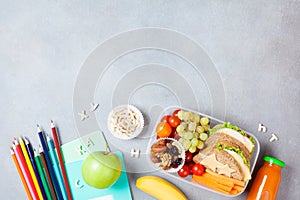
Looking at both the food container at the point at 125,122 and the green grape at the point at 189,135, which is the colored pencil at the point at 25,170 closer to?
the food container at the point at 125,122

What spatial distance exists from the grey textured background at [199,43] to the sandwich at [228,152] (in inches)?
3.6

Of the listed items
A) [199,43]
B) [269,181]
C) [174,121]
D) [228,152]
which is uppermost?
[199,43]

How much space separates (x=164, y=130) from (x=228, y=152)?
0.58ft

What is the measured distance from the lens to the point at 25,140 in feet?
3.86

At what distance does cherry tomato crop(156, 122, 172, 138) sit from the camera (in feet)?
3.61

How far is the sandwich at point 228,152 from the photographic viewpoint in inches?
41.6

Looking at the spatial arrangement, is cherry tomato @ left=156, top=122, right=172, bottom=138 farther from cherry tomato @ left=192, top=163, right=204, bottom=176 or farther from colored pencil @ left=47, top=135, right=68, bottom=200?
colored pencil @ left=47, top=135, right=68, bottom=200

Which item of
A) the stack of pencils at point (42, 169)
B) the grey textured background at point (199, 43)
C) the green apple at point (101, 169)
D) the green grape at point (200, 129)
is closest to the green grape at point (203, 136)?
the green grape at point (200, 129)

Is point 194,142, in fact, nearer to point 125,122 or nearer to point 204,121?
point 204,121

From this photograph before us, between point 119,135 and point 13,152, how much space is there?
0.30 metres

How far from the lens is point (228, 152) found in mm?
1060

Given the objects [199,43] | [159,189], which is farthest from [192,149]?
[199,43]

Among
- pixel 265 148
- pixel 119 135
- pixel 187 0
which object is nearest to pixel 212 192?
pixel 265 148

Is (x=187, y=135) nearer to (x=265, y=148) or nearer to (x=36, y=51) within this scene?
(x=265, y=148)
